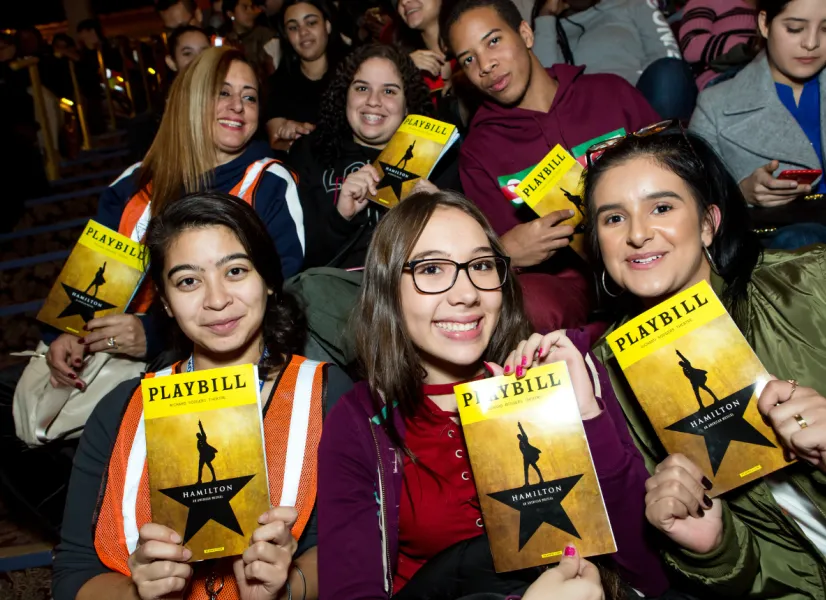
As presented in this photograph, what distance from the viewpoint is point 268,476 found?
173cm

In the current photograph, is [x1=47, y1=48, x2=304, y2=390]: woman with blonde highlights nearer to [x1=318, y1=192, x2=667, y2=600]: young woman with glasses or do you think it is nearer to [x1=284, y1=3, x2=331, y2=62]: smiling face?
[x1=318, y1=192, x2=667, y2=600]: young woman with glasses

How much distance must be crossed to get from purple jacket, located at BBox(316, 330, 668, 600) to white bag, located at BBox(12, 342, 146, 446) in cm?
117

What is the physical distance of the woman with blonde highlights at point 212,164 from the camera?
269cm

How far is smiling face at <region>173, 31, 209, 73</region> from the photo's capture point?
4134 mm

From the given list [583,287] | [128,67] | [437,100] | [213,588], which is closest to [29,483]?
[213,588]

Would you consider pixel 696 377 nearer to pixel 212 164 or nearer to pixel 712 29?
pixel 212 164

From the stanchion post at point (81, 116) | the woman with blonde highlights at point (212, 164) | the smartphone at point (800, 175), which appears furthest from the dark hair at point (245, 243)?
the stanchion post at point (81, 116)

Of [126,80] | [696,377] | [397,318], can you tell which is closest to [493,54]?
[397,318]

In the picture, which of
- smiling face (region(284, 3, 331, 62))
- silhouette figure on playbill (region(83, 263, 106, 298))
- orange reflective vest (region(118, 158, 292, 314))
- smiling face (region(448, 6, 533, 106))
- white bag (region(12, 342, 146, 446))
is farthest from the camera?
smiling face (region(284, 3, 331, 62))

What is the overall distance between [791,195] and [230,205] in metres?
1.79

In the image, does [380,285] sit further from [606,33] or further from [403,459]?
[606,33]

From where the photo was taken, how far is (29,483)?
2.63 m

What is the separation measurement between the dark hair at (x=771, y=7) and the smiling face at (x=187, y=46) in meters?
2.83

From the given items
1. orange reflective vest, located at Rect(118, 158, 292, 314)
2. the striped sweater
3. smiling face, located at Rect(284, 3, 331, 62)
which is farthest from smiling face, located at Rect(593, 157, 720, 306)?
smiling face, located at Rect(284, 3, 331, 62)
